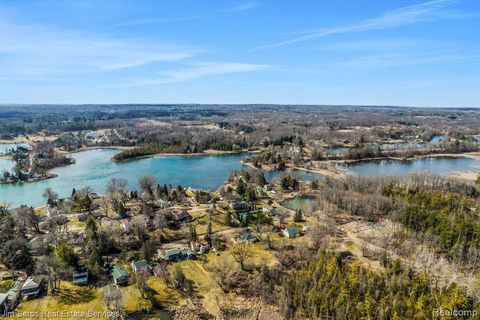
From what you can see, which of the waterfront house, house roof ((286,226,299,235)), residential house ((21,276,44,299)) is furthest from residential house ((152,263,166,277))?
house roof ((286,226,299,235))

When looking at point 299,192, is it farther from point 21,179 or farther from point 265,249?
point 21,179

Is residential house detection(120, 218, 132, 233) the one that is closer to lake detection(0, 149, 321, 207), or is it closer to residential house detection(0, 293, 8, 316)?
residential house detection(0, 293, 8, 316)

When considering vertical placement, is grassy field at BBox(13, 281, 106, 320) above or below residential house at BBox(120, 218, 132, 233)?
below

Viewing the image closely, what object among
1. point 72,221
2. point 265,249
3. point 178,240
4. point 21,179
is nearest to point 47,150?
point 21,179

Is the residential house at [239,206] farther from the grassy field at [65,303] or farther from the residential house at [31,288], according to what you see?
the residential house at [31,288]

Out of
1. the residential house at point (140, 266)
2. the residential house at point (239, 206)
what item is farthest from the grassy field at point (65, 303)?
the residential house at point (239, 206)

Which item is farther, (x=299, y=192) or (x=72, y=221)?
(x=299, y=192)

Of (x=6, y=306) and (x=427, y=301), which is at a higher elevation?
(x=427, y=301)
